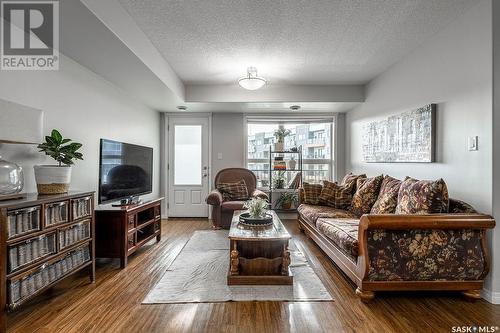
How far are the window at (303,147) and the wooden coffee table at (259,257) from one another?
293 cm

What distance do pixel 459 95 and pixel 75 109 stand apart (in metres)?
3.81

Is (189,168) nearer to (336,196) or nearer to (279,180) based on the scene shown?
(279,180)

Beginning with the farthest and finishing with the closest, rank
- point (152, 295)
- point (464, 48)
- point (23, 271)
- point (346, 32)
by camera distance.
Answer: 1. point (346, 32)
2. point (464, 48)
3. point (152, 295)
4. point (23, 271)

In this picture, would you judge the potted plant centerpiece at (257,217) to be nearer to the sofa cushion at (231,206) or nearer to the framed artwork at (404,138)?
the sofa cushion at (231,206)

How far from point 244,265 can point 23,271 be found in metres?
1.60

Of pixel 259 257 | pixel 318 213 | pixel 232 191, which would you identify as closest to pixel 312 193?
pixel 318 213

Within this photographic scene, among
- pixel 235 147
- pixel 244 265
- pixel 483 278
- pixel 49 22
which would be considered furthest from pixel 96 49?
pixel 483 278

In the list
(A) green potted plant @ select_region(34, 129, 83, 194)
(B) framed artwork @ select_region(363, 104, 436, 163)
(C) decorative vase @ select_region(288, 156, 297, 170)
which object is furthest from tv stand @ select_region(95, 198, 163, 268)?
(B) framed artwork @ select_region(363, 104, 436, 163)

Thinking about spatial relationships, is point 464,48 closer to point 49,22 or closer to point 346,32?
point 346,32

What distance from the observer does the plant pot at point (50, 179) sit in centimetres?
207

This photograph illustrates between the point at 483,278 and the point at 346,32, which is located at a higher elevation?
the point at 346,32

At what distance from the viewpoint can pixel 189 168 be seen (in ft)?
17.5

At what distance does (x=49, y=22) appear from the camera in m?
2.02

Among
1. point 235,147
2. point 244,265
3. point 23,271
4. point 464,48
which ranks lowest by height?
point 244,265
